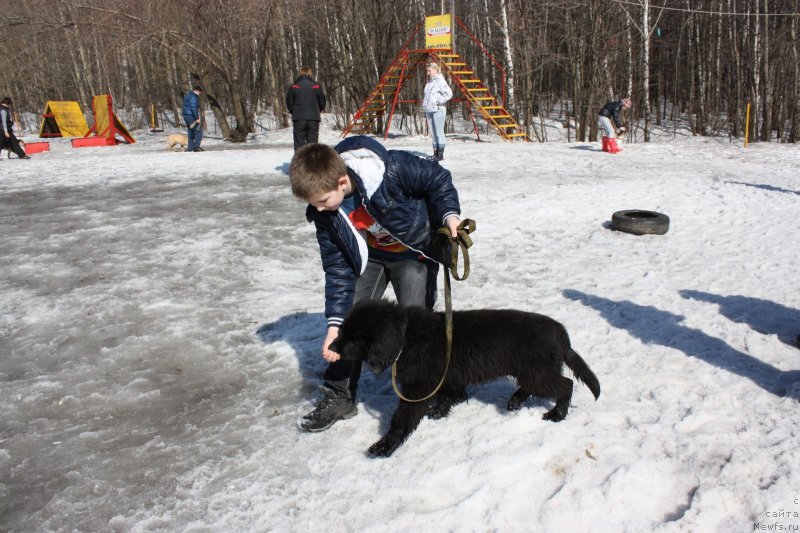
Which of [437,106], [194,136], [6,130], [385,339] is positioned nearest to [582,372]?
[385,339]

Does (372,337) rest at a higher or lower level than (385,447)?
higher

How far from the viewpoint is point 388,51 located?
22688 millimetres

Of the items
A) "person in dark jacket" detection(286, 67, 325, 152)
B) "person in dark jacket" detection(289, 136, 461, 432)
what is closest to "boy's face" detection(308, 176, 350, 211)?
"person in dark jacket" detection(289, 136, 461, 432)

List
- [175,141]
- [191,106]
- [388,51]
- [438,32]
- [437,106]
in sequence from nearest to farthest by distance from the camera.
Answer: [437,106] → [191,106] → [175,141] → [438,32] → [388,51]

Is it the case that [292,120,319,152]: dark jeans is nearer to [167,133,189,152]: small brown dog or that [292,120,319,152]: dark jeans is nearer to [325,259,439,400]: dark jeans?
[167,133,189,152]: small brown dog

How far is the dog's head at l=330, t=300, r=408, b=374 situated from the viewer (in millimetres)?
2555

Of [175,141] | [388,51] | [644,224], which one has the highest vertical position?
[388,51]

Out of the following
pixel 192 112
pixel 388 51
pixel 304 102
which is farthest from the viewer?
pixel 388 51

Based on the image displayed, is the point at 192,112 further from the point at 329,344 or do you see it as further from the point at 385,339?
the point at 385,339

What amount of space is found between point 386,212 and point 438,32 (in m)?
17.0

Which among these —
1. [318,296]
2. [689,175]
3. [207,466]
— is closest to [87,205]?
[318,296]

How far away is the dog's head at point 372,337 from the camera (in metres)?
2.55

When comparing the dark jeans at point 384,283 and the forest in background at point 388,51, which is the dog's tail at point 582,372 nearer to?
the dark jeans at point 384,283

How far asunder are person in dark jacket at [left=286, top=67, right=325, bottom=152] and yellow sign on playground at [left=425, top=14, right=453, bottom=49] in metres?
7.54
